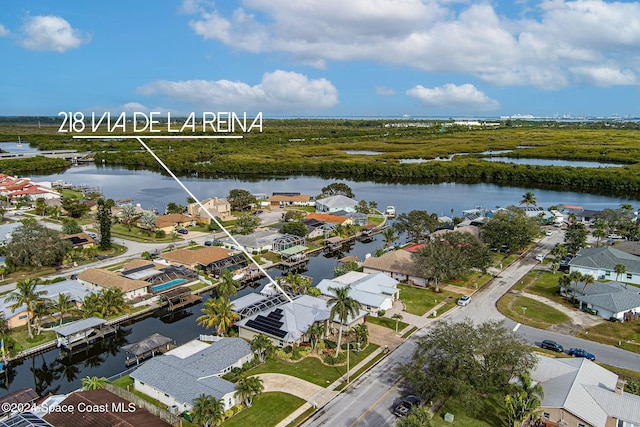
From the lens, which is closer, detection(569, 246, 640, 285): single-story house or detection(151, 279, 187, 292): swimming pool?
detection(151, 279, 187, 292): swimming pool

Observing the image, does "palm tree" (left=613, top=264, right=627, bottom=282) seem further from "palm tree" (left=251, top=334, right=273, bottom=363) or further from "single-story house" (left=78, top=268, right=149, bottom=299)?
"single-story house" (left=78, top=268, right=149, bottom=299)

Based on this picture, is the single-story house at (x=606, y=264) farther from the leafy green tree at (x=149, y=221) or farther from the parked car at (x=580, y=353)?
the leafy green tree at (x=149, y=221)

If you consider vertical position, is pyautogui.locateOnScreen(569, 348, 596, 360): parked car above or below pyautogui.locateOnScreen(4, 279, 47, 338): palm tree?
below

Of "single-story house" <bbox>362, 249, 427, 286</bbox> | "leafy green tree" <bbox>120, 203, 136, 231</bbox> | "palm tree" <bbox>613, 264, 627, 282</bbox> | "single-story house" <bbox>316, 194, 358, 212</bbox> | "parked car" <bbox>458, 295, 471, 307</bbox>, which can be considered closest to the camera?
"parked car" <bbox>458, 295, 471, 307</bbox>

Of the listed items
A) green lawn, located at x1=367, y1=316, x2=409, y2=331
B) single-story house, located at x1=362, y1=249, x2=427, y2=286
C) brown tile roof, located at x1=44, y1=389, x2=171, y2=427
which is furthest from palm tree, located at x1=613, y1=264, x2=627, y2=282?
brown tile roof, located at x1=44, y1=389, x2=171, y2=427

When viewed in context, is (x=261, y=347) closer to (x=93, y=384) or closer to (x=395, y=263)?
(x=93, y=384)

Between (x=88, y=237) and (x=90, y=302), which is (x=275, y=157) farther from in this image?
(x=90, y=302)

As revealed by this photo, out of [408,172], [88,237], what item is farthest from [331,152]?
[88,237]
